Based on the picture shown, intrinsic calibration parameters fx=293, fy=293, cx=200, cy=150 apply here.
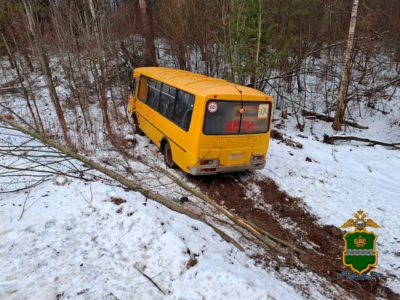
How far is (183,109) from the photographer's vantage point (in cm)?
746

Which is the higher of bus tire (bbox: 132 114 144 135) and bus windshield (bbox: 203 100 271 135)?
bus windshield (bbox: 203 100 271 135)

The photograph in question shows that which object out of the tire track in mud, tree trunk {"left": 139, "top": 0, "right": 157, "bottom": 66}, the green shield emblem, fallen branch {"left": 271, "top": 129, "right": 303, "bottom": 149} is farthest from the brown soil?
tree trunk {"left": 139, "top": 0, "right": 157, "bottom": 66}

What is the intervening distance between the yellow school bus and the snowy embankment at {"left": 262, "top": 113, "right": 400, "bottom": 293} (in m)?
1.54

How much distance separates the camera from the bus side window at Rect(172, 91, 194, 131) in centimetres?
714

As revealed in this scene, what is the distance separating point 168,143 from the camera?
27.7 feet

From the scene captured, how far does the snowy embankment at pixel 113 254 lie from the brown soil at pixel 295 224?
1.05 meters

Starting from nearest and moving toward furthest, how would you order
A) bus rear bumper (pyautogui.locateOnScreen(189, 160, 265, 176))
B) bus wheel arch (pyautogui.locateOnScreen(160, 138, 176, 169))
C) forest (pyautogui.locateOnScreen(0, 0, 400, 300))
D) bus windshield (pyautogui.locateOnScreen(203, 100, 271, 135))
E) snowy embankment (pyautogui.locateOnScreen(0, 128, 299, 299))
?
snowy embankment (pyautogui.locateOnScreen(0, 128, 299, 299)) < forest (pyautogui.locateOnScreen(0, 0, 400, 300)) < bus windshield (pyautogui.locateOnScreen(203, 100, 271, 135)) < bus rear bumper (pyautogui.locateOnScreen(189, 160, 265, 176)) < bus wheel arch (pyautogui.locateOnScreen(160, 138, 176, 169))

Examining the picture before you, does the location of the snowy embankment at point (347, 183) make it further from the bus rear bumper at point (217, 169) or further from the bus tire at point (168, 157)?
the bus tire at point (168, 157)

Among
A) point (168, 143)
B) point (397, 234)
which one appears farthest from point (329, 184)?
point (168, 143)

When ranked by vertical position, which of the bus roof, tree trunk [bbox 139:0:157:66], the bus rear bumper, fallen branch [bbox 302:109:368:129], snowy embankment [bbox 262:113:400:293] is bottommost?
fallen branch [bbox 302:109:368:129]

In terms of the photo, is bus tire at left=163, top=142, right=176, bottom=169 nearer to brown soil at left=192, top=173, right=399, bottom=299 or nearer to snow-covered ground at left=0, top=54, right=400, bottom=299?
brown soil at left=192, top=173, right=399, bottom=299

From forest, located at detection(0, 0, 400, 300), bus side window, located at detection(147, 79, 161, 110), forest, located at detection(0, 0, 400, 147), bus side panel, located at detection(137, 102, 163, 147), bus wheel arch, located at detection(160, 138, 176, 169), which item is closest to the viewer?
forest, located at detection(0, 0, 400, 300)

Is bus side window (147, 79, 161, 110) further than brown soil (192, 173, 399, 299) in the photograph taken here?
Yes

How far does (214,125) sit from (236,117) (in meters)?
0.59
